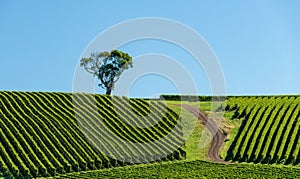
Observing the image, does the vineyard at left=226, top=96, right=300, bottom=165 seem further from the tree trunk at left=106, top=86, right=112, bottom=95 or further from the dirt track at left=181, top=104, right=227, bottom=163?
the tree trunk at left=106, top=86, right=112, bottom=95

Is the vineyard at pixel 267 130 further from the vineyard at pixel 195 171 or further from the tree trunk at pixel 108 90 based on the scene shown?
the tree trunk at pixel 108 90

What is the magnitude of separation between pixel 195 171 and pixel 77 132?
14054mm

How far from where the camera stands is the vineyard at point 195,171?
4512 centimetres

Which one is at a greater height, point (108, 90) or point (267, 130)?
point (108, 90)

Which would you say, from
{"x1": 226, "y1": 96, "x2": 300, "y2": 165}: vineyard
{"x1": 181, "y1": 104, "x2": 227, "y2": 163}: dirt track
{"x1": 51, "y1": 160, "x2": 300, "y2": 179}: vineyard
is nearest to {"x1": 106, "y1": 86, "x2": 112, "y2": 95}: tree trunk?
{"x1": 181, "y1": 104, "x2": 227, "y2": 163}: dirt track

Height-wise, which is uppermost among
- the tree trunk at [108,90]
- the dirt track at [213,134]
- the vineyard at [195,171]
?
the tree trunk at [108,90]

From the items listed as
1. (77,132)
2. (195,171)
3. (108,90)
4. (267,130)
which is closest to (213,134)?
(267,130)

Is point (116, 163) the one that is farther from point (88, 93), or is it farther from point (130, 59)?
point (130, 59)

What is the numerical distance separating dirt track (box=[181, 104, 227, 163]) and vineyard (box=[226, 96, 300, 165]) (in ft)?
4.51

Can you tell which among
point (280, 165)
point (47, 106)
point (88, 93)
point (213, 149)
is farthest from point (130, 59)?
point (280, 165)

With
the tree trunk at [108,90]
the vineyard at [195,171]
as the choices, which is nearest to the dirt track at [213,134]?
the vineyard at [195,171]

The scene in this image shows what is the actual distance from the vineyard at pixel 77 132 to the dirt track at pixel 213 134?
133 inches

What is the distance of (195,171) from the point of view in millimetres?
47188

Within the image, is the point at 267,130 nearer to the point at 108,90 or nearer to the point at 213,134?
the point at 213,134
